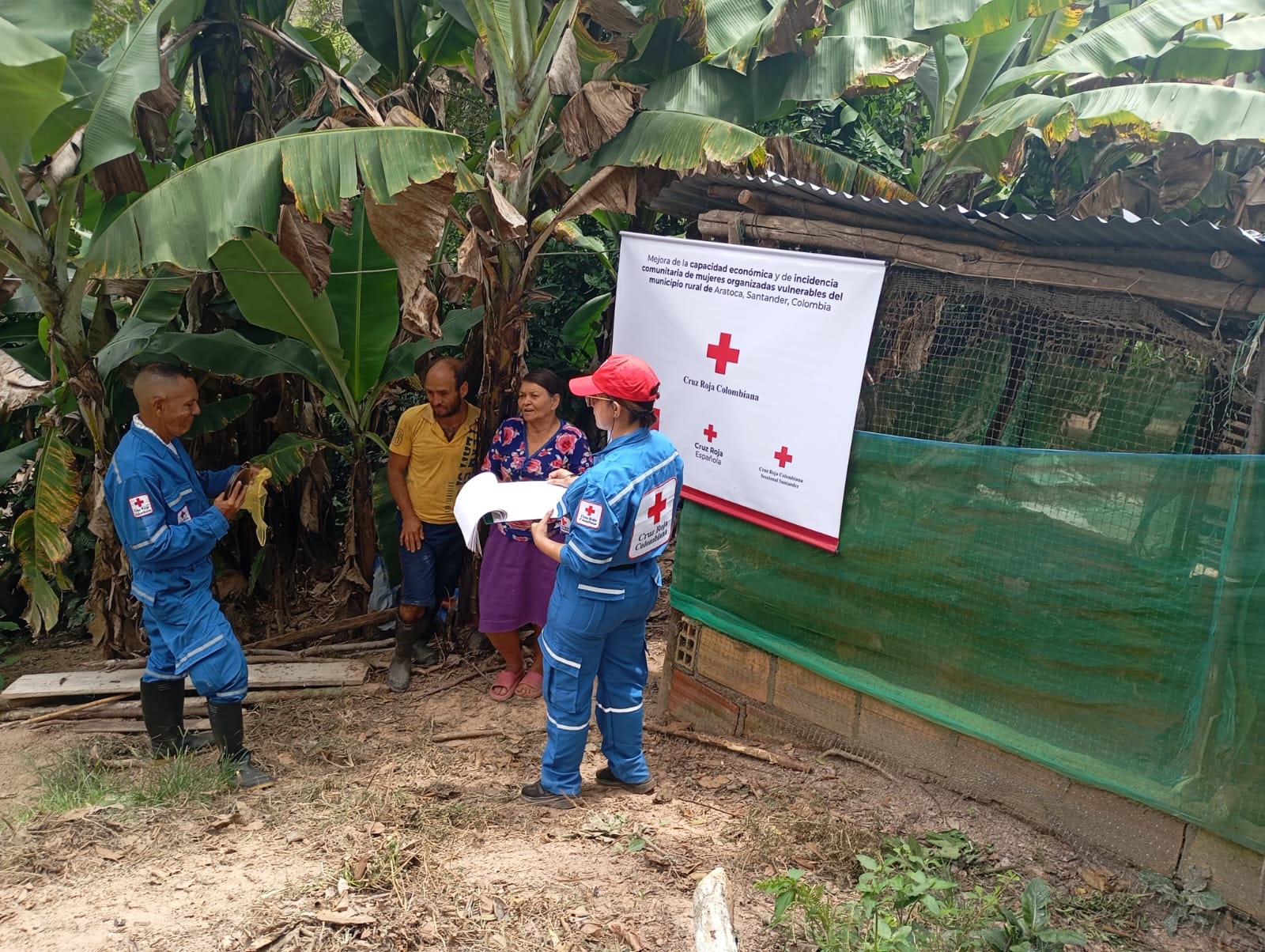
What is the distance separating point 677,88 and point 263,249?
2.26m

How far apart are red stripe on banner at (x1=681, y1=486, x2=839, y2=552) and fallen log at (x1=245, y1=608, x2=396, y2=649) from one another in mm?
2595

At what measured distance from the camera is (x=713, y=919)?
2.44m

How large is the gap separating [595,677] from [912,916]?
4.77 ft

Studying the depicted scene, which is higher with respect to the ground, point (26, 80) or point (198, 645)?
point (26, 80)

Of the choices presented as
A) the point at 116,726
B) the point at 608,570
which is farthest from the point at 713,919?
the point at 116,726

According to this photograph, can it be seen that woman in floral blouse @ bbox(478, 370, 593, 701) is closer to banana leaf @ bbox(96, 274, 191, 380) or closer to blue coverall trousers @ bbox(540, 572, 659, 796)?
blue coverall trousers @ bbox(540, 572, 659, 796)

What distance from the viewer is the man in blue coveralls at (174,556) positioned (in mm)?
3883

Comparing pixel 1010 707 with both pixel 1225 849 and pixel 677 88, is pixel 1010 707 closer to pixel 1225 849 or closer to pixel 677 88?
pixel 1225 849

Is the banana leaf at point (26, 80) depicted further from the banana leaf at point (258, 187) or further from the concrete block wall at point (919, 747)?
the concrete block wall at point (919, 747)

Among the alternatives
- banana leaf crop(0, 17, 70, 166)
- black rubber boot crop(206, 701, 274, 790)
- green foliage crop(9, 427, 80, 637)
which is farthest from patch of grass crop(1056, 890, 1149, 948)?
banana leaf crop(0, 17, 70, 166)

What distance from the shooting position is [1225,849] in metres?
3.09

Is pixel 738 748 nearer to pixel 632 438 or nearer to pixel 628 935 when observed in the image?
pixel 628 935

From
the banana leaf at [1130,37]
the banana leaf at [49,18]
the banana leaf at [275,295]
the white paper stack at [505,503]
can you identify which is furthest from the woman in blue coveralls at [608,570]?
the banana leaf at [1130,37]

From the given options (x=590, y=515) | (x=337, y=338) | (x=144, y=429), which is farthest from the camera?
(x=337, y=338)
